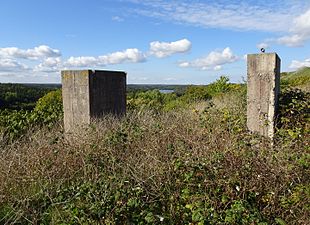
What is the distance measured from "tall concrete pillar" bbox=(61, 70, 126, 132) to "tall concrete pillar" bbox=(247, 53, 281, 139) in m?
2.99

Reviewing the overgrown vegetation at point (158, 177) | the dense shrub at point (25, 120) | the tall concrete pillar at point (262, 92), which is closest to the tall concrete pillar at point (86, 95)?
the dense shrub at point (25, 120)

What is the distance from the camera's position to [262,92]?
5004mm

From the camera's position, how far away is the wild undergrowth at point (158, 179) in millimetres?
2834

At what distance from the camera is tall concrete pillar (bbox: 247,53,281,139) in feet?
16.1

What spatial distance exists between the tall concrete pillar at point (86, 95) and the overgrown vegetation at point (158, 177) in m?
1.26

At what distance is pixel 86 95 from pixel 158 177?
3260 millimetres

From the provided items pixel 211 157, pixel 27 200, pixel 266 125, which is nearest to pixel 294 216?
pixel 211 157

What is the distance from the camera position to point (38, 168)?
3.98 metres

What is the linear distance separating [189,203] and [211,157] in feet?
2.31

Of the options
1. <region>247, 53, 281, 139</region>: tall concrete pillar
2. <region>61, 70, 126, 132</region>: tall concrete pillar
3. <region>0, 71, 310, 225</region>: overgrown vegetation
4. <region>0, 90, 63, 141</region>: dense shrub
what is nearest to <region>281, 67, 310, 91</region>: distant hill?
<region>247, 53, 281, 139</region>: tall concrete pillar

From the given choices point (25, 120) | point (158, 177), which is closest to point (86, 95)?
point (25, 120)

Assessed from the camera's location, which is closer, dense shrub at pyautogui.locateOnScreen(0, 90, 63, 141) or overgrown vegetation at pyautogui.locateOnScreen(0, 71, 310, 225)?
overgrown vegetation at pyautogui.locateOnScreen(0, 71, 310, 225)

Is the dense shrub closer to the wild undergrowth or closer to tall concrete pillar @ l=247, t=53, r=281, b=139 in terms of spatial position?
the wild undergrowth

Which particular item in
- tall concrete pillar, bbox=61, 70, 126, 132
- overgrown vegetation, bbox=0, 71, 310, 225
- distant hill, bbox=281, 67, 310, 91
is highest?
distant hill, bbox=281, 67, 310, 91
